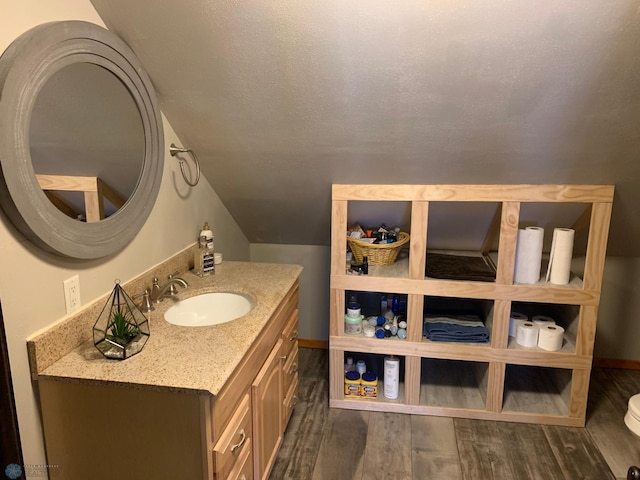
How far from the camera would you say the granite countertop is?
1.24 meters

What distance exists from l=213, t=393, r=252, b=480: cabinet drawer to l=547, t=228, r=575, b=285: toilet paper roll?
1.64 m

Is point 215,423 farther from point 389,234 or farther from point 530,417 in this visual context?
point 530,417

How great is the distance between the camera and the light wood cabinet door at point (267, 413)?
168cm

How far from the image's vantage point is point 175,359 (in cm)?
135

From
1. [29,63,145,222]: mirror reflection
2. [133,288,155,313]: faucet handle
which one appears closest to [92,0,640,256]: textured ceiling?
[29,63,145,222]: mirror reflection

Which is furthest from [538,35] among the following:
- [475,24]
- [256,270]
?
[256,270]

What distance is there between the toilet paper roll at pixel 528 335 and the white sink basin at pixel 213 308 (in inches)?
56.2

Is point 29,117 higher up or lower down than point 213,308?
higher up

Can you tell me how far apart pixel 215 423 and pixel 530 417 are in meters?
1.82

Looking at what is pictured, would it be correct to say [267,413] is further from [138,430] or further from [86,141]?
[86,141]

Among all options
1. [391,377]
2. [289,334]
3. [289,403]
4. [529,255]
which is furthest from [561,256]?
[289,403]

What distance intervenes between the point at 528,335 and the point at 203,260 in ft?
5.52

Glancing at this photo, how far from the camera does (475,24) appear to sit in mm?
1436

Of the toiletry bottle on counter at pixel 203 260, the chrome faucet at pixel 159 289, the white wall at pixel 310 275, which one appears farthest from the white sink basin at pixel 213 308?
the white wall at pixel 310 275
